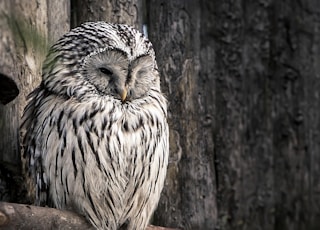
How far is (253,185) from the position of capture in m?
5.96

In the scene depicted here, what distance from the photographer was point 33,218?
10.7ft

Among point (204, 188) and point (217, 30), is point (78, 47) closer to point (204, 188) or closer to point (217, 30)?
point (204, 188)

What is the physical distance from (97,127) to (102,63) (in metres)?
0.29

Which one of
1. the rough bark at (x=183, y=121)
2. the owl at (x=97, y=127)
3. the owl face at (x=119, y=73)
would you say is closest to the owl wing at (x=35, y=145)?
the owl at (x=97, y=127)

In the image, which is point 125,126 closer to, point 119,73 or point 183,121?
point 119,73

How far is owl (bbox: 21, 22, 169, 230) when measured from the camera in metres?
3.85

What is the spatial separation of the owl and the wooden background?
174 millimetres

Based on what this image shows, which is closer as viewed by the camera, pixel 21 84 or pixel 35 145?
pixel 35 145

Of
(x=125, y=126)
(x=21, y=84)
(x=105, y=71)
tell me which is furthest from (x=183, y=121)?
(x=21, y=84)

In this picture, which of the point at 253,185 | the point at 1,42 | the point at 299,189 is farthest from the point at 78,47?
the point at 299,189

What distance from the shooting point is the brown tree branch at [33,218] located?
123 inches

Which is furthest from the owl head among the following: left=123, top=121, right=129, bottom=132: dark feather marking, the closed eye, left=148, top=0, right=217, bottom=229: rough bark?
left=148, top=0, right=217, bottom=229: rough bark

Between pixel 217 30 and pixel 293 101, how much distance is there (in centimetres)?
101

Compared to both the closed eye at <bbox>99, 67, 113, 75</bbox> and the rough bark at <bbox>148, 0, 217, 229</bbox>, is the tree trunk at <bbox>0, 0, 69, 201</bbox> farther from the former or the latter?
the rough bark at <bbox>148, 0, 217, 229</bbox>
